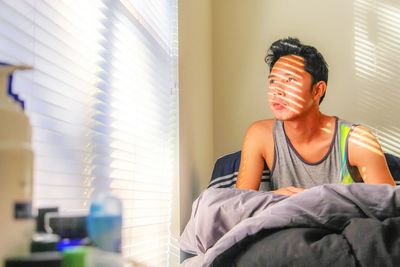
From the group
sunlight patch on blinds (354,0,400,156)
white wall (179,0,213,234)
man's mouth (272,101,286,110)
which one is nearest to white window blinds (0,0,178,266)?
white wall (179,0,213,234)

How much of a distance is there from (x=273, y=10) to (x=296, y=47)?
2.42ft

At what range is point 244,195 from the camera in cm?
120

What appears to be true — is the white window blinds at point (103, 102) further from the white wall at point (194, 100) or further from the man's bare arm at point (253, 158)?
the man's bare arm at point (253, 158)

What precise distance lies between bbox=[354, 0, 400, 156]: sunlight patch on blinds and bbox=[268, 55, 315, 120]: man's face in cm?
70

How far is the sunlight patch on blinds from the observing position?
236 cm

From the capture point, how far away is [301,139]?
1801 mm

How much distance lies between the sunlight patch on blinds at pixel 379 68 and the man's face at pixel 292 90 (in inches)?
27.5

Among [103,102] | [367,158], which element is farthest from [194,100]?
[103,102]

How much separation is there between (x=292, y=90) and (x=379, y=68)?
812mm

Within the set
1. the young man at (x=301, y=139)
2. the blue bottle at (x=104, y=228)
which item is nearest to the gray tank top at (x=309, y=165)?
the young man at (x=301, y=139)

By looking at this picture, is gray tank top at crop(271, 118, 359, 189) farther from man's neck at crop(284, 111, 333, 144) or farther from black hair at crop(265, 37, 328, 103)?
black hair at crop(265, 37, 328, 103)

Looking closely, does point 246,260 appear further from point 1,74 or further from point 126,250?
point 1,74

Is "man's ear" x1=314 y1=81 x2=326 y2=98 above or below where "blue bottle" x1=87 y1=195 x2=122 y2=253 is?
above

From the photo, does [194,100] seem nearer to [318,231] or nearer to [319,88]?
[319,88]
